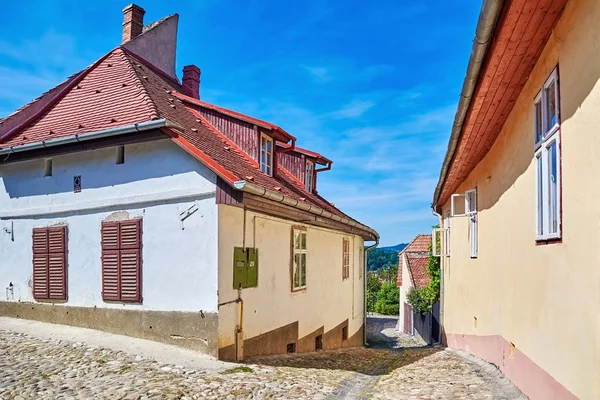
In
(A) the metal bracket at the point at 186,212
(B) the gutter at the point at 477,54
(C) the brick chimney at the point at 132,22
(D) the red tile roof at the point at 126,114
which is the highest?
(C) the brick chimney at the point at 132,22

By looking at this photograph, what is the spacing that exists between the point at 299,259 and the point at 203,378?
5.44 m

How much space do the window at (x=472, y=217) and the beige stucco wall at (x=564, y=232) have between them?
2351 millimetres

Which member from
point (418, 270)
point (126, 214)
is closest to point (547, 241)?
point (126, 214)

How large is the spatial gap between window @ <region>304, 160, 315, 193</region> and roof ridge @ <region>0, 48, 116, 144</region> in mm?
6398

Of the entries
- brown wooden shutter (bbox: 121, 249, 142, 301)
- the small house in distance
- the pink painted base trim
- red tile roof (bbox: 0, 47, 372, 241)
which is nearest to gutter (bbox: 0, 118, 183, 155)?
red tile roof (bbox: 0, 47, 372, 241)

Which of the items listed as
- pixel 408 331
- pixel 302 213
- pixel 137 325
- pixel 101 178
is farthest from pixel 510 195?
pixel 408 331

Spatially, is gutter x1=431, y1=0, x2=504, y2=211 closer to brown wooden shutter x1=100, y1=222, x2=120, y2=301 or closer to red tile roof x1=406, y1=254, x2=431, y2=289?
brown wooden shutter x1=100, y1=222, x2=120, y2=301

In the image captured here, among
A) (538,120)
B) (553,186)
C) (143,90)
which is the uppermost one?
(143,90)

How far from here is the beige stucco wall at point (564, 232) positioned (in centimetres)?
341

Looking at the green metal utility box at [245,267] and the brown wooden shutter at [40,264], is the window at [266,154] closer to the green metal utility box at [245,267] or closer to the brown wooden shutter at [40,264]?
the green metal utility box at [245,267]

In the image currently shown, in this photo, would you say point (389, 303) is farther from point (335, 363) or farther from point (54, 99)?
point (54, 99)

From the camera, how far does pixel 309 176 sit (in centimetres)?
1598

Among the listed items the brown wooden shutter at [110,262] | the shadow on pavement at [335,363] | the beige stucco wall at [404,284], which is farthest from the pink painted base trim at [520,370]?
the beige stucco wall at [404,284]

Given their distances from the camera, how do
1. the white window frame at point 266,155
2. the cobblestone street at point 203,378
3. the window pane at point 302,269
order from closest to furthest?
the cobblestone street at point 203,378 < the white window frame at point 266,155 < the window pane at point 302,269
